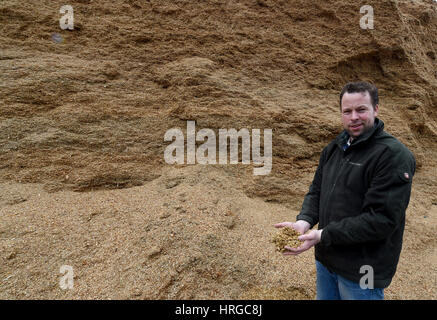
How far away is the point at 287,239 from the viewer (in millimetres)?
2186

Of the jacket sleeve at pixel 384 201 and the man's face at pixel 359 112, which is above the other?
the man's face at pixel 359 112

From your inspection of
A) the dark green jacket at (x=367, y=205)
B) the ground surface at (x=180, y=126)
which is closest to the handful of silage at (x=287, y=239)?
the dark green jacket at (x=367, y=205)

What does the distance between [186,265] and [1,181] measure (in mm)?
3415

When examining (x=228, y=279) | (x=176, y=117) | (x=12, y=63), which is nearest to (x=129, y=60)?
(x=176, y=117)

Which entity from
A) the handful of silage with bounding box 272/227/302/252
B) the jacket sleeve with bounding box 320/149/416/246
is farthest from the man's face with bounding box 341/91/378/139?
the handful of silage with bounding box 272/227/302/252

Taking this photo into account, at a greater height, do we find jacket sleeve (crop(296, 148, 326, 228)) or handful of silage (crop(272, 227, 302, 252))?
jacket sleeve (crop(296, 148, 326, 228))

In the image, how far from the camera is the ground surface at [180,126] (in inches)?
115

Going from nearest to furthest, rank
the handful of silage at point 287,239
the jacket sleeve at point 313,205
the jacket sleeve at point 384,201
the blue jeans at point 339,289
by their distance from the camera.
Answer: the jacket sleeve at point 384,201, the blue jeans at point 339,289, the handful of silage at point 287,239, the jacket sleeve at point 313,205

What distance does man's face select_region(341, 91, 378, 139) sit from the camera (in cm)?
186

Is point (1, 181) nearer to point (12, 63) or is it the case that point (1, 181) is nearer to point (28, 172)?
point (28, 172)

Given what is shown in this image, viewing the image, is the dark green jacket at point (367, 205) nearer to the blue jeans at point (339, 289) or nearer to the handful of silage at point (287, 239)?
the blue jeans at point (339, 289)

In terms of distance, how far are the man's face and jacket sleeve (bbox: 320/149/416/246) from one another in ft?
0.94

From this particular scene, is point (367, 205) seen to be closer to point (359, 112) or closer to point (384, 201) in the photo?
point (384, 201)

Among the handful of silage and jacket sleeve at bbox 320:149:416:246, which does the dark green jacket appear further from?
the handful of silage
